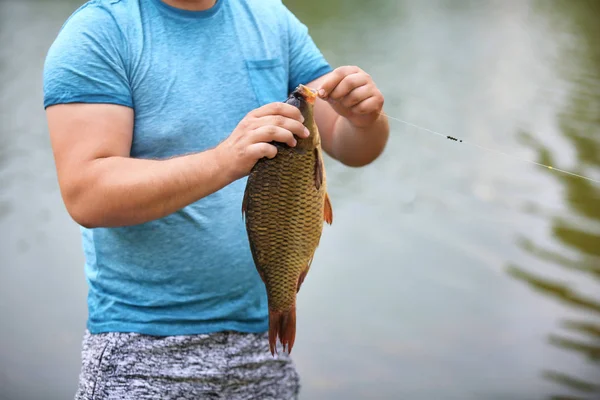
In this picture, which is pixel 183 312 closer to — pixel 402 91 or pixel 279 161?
pixel 279 161

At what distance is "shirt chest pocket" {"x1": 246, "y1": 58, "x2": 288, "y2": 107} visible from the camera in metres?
2.09

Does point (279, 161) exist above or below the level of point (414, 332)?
above

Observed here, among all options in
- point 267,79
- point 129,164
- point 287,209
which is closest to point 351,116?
point 267,79

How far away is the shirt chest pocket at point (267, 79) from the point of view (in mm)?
2092

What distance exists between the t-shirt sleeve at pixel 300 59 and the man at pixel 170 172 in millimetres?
14

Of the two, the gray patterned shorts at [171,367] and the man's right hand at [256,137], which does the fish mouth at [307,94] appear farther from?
the gray patterned shorts at [171,367]

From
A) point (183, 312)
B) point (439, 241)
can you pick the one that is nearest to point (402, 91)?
point (439, 241)

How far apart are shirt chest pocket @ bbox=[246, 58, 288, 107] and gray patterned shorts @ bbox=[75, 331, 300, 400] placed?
68 centimetres

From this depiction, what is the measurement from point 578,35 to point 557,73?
231cm

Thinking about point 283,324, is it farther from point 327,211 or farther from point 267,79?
A: point 267,79

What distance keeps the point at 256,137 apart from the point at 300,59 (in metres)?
0.75

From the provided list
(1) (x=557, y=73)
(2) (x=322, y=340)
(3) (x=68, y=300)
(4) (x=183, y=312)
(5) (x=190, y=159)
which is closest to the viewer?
(5) (x=190, y=159)

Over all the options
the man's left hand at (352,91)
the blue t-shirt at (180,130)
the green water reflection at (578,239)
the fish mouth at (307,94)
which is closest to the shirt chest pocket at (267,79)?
the blue t-shirt at (180,130)

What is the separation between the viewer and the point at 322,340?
15.5 feet
